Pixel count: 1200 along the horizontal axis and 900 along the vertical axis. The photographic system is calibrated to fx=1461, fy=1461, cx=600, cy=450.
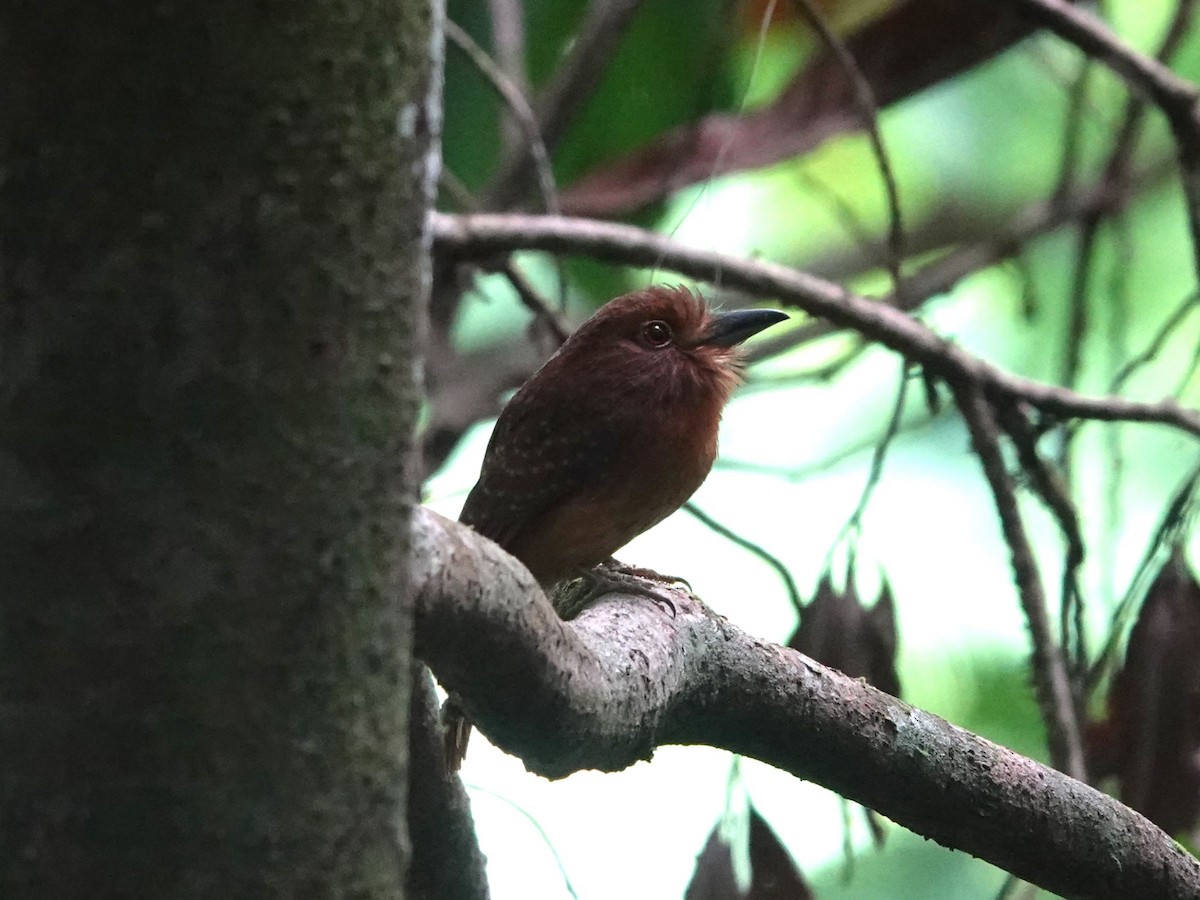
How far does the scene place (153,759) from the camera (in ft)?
2.01

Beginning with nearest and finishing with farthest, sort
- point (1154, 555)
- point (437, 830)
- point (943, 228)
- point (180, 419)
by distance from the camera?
point (180, 419) → point (437, 830) → point (1154, 555) → point (943, 228)

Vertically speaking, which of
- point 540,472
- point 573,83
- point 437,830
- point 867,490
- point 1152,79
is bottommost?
point 437,830

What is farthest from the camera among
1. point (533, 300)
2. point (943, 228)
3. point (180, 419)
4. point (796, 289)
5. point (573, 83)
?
point (943, 228)

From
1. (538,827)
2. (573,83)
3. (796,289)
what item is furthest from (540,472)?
(573,83)

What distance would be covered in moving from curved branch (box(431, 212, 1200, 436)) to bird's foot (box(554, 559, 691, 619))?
646 mm

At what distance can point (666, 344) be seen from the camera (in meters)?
1.87

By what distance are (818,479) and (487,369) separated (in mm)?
800

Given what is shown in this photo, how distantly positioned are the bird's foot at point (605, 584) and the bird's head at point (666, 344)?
22 cm

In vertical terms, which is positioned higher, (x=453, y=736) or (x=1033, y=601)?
(x=1033, y=601)

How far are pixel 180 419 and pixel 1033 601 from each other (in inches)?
68.6

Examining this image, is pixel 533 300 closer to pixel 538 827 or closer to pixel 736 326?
pixel 736 326

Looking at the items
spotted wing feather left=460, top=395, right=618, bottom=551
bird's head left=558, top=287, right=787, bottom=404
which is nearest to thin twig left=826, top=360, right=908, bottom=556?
bird's head left=558, top=287, right=787, bottom=404

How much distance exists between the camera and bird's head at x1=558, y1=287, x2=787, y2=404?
1.81 meters

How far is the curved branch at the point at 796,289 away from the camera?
227cm
